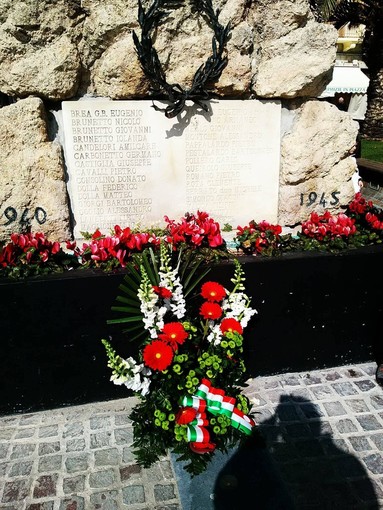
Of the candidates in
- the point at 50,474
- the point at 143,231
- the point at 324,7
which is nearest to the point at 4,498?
the point at 50,474

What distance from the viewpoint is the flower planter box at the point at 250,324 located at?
2.97m

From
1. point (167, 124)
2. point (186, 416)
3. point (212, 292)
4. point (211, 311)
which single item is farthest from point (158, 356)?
point (167, 124)

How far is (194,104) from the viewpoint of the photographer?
3566 mm

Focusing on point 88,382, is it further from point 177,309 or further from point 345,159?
point 345,159

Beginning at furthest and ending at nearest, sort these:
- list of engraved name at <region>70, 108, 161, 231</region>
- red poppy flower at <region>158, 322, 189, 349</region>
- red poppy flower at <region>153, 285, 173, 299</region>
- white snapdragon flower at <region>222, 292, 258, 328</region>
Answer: list of engraved name at <region>70, 108, 161, 231</region>
white snapdragon flower at <region>222, 292, 258, 328</region>
red poppy flower at <region>153, 285, 173, 299</region>
red poppy flower at <region>158, 322, 189, 349</region>

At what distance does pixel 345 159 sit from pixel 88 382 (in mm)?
3046

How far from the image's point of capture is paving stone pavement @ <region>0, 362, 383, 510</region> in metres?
2.46

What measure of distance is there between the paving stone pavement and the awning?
1310cm

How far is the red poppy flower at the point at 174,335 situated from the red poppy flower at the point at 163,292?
0.18 metres

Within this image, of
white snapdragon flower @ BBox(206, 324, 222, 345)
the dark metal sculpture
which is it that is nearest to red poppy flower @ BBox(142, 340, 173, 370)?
white snapdragon flower @ BBox(206, 324, 222, 345)

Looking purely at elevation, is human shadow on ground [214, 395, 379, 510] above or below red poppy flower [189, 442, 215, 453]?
below

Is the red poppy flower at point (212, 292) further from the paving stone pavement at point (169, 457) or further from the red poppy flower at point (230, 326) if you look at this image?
the paving stone pavement at point (169, 457)

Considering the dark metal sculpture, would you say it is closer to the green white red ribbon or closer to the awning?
the green white red ribbon

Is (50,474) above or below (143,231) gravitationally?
below
